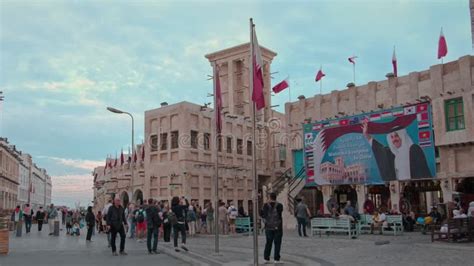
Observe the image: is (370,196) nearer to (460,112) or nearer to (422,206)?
(422,206)

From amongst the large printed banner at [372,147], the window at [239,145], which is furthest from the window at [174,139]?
the large printed banner at [372,147]

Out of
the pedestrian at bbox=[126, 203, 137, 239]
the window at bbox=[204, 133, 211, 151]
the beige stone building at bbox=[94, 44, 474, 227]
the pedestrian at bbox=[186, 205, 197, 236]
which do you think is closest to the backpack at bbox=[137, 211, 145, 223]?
the pedestrian at bbox=[126, 203, 137, 239]

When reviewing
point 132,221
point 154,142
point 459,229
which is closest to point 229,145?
point 154,142

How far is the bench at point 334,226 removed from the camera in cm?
2119

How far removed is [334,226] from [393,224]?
8.78ft

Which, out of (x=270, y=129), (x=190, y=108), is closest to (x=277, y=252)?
(x=190, y=108)

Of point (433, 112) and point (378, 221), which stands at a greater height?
point (433, 112)

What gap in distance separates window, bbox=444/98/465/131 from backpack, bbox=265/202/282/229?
1428cm

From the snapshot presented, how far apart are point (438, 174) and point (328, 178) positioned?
6.84 meters

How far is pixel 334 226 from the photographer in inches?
852

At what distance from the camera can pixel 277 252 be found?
11891mm

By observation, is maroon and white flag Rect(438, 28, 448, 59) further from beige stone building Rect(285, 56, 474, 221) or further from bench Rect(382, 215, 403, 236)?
bench Rect(382, 215, 403, 236)

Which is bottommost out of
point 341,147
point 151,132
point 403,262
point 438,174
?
point 403,262

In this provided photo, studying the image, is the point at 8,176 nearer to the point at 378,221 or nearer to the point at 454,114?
the point at 378,221
